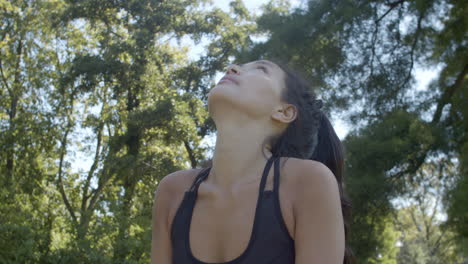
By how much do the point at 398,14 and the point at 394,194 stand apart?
9.40ft

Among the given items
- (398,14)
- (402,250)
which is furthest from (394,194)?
(402,250)

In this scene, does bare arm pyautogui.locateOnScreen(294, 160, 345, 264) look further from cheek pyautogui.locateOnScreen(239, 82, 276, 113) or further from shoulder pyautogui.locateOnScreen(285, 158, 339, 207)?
cheek pyautogui.locateOnScreen(239, 82, 276, 113)

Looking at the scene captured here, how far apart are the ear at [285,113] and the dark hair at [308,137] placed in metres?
0.02

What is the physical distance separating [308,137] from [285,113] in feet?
0.36

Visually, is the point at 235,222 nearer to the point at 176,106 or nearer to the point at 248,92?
the point at 248,92

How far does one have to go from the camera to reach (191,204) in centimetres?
142

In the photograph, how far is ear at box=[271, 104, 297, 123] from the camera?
1483mm

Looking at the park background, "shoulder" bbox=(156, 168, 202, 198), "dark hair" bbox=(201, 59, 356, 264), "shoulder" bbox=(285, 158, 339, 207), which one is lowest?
"shoulder" bbox=(285, 158, 339, 207)

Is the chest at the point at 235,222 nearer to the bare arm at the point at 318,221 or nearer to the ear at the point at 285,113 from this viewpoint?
the bare arm at the point at 318,221

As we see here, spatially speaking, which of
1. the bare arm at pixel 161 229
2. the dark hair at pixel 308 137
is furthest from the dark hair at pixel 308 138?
the bare arm at pixel 161 229

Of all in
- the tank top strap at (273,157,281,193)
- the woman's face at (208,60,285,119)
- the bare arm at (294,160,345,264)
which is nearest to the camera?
the bare arm at (294,160,345,264)

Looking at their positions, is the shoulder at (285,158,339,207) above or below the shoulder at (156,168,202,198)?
below

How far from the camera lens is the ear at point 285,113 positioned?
1.48 meters

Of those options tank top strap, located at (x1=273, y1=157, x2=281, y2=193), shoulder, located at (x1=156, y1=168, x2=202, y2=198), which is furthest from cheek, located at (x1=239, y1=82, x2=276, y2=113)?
shoulder, located at (x1=156, y1=168, x2=202, y2=198)
